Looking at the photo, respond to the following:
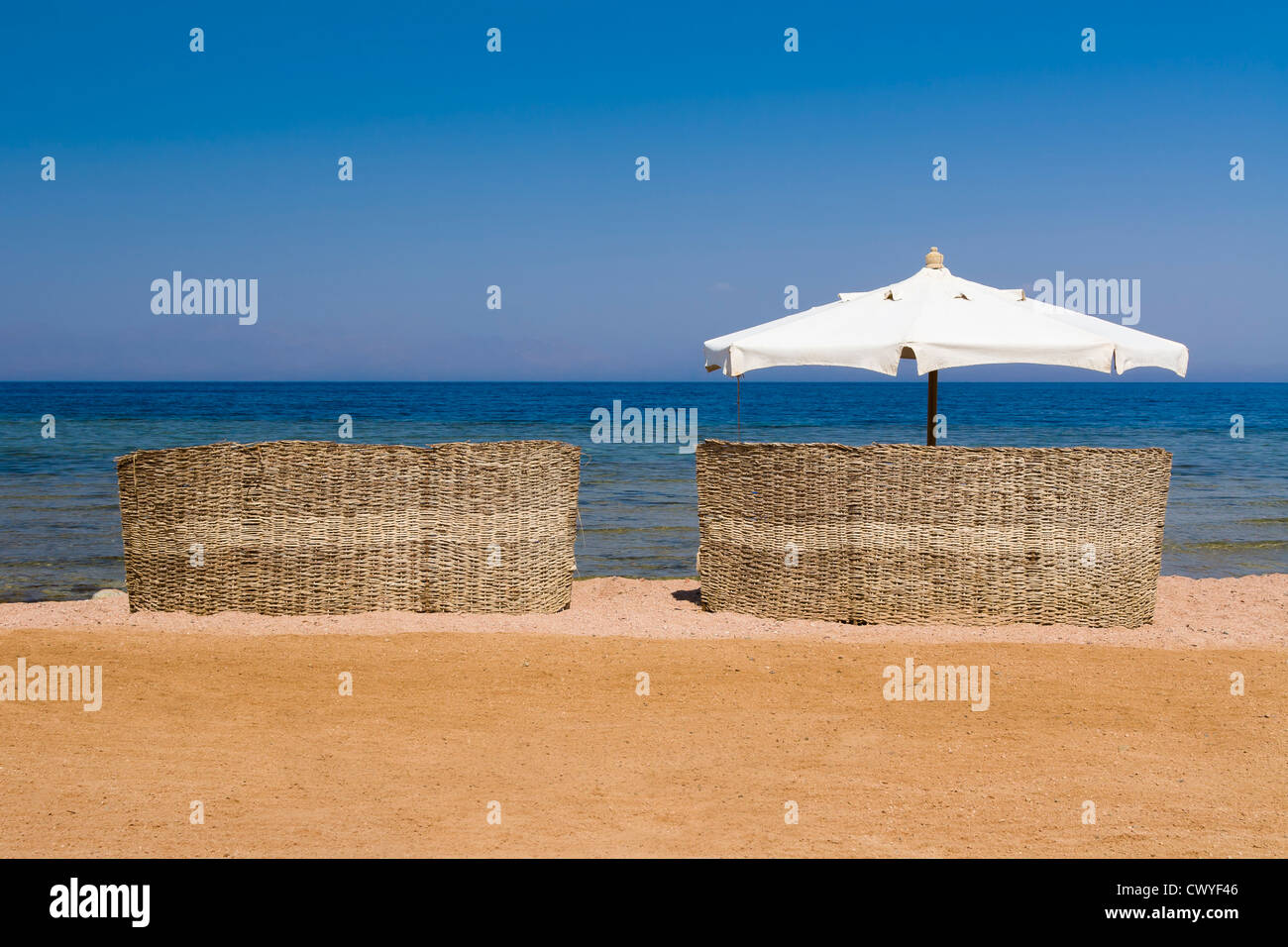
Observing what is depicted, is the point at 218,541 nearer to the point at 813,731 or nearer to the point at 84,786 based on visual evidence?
the point at 84,786

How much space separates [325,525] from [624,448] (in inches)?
722

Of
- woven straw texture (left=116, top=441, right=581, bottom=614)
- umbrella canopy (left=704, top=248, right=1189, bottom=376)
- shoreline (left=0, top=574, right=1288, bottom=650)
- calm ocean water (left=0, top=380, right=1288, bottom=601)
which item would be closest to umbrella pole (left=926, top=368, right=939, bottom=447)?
umbrella canopy (left=704, top=248, right=1189, bottom=376)

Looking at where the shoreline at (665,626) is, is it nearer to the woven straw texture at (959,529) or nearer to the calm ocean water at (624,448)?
the woven straw texture at (959,529)

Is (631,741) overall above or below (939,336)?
below

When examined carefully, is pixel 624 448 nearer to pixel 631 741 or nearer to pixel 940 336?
pixel 940 336

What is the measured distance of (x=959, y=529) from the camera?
24.1 feet

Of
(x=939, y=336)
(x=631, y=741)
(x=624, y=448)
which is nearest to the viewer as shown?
(x=631, y=741)

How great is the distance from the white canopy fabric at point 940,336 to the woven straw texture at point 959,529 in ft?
2.23

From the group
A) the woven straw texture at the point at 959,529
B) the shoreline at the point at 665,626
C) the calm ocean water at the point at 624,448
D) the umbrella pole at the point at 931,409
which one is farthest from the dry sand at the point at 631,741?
the calm ocean water at the point at 624,448

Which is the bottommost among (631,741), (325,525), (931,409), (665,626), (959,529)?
(631,741)

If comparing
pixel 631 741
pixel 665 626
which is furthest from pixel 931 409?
pixel 631 741

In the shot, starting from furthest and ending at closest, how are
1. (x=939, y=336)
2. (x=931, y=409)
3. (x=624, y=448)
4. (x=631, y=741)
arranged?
(x=624, y=448) → (x=931, y=409) → (x=939, y=336) → (x=631, y=741)

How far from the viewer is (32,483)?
1872cm

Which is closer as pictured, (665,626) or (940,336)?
(940,336)
